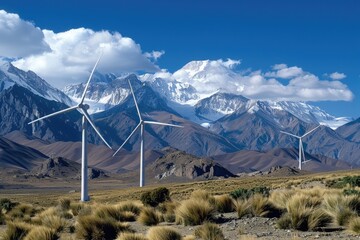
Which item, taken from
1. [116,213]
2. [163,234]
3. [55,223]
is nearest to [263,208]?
[163,234]

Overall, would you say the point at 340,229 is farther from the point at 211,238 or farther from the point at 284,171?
the point at 284,171

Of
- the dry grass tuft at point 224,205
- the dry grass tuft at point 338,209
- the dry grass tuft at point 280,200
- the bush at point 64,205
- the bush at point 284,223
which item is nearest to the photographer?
the dry grass tuft at point 338,209

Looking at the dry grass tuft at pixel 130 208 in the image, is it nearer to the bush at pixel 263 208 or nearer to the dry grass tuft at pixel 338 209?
the bush at pixel 263 208

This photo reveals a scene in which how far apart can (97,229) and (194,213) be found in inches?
154

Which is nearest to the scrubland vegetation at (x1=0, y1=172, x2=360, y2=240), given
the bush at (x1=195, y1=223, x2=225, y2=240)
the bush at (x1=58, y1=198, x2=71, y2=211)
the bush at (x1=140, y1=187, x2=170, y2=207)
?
the bush at (x1=195, y1=223, x2=225, y2=240)

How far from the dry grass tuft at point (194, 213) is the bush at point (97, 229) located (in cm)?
235

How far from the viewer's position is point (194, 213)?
2103 centimetres

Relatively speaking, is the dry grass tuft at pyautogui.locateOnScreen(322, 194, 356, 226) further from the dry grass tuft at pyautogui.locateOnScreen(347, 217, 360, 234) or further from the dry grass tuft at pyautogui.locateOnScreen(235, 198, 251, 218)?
the dry grass tuft at pyautogui.locateOnScreen(235, 198, 251, 218)

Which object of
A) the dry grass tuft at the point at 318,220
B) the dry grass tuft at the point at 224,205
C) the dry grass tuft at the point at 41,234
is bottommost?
the dry grass tuft at the point at 41,234

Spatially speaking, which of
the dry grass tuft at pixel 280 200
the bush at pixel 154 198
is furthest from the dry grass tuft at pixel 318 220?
the bush at pixel 154 198

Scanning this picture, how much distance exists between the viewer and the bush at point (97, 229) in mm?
19125

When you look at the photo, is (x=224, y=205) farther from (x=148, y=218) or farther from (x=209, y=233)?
(x=209, y=233)

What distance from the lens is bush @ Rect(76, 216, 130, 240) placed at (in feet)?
62.7

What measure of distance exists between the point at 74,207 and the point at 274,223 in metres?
14.1
